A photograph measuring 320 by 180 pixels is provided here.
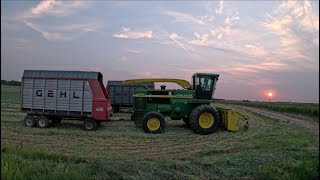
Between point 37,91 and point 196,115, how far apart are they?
297 inches

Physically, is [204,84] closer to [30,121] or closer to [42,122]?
[42,122]

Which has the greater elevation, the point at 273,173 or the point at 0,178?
the point at 0,178

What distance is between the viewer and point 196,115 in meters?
16.9

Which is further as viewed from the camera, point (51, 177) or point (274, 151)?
point (274, 151)

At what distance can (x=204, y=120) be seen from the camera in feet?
55.9

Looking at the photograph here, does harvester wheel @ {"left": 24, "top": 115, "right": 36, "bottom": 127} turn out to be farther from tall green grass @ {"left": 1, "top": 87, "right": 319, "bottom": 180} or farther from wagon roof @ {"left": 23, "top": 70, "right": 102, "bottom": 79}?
wagon roof @ {"left": 23, "top": 70, "right": 102, "bottom": 79}

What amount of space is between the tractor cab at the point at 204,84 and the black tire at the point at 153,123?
2.44 m

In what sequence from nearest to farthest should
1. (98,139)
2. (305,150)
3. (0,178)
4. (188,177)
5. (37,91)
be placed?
1. (0,178)
2. (188,177)
3. (305,150)
4. (98,139)
5. (37,91)

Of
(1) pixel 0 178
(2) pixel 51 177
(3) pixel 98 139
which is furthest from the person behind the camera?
(3) pixel 98 139

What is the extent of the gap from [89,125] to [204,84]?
19.0ft

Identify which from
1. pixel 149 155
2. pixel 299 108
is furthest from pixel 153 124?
pixel 299 108

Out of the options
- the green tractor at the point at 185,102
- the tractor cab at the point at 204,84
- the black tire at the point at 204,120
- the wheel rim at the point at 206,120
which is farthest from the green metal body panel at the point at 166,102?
the wheel rim at the point at 206,120

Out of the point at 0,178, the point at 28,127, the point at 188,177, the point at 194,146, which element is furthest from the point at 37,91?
the point at 0,178

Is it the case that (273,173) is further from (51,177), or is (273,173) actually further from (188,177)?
(51,177)
